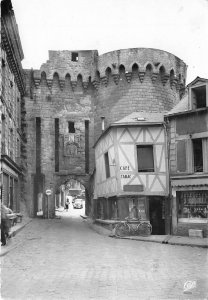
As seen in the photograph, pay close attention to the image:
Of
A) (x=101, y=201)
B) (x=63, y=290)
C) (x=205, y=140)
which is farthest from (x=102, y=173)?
(x=63, y=290)

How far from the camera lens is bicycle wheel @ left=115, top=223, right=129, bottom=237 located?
55.0 ft

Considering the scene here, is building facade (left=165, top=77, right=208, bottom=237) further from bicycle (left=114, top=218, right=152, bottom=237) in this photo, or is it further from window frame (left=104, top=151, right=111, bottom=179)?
window frame (left=104, top=151, right=111, bottom=179)

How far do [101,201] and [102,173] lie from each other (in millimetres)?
2325

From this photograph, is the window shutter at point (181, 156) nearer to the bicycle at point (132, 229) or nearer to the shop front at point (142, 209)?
the shop front at point (142, 209)

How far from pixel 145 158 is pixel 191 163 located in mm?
2647

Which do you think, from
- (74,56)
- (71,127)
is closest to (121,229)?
(71,127)

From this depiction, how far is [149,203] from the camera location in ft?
64.2

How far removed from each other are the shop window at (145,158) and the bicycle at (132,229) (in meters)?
2.70

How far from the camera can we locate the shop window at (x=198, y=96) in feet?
55.8

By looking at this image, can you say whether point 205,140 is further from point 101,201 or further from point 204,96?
point 101,201

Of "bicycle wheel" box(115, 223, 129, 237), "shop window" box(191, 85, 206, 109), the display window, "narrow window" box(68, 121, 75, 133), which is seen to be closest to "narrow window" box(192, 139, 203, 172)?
the display window

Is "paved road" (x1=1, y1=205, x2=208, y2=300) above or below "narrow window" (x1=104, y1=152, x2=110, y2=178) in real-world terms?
below

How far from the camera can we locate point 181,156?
17.0 metres

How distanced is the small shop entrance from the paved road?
5.79 meters
